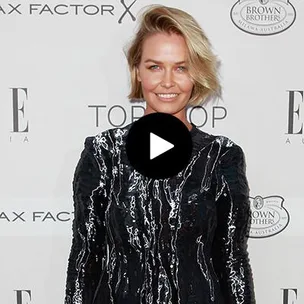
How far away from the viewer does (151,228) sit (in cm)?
111

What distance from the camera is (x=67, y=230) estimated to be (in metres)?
1.44

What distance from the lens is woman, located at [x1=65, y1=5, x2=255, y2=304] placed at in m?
1.12

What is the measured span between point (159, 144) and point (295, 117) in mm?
459

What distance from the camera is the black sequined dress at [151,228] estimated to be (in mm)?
1115

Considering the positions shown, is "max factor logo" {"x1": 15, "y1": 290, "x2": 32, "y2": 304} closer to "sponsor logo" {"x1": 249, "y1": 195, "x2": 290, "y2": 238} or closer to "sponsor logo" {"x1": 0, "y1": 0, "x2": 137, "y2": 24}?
"sponsor logo" {"x1": 249, "y1": 195, "x2": 290, "y2": 238}

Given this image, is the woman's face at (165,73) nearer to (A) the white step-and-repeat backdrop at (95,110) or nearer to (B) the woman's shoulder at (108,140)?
(B) the woman's shoulder at (108,140)

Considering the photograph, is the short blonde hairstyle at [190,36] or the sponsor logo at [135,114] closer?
the short blonde hairstyle at [190,36]

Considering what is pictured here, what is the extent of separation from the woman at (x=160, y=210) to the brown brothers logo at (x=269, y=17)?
27 centimetres

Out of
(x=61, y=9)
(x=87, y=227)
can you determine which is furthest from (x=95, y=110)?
(x=87, y=227)

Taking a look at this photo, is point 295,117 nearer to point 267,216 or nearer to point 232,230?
point 267,216

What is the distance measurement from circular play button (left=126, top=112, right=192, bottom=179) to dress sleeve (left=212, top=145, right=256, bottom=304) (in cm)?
9

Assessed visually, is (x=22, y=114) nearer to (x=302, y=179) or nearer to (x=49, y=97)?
(x=49, y=97)

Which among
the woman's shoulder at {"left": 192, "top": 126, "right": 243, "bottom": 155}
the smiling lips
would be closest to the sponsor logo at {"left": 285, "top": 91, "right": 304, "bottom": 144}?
the woman's shoulder at {"left": 192, "top": 126, "right": 243, "bottom": 155}

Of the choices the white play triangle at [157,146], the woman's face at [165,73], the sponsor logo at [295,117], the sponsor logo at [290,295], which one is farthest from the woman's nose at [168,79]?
the sponsor logo at [290,295]
